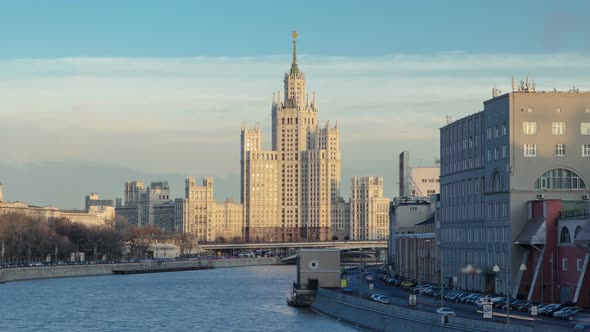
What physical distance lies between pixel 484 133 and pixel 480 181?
411 cm

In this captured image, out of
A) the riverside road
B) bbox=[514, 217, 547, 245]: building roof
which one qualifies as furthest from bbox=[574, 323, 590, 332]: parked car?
bbox=[514, 217, 547, 245]: building roof

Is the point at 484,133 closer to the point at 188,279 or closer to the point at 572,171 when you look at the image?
the point at 572,171

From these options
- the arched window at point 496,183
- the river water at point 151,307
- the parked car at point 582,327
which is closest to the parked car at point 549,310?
the parked car at point 582,327

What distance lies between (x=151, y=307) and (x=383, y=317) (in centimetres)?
3845

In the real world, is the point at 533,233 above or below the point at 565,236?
above

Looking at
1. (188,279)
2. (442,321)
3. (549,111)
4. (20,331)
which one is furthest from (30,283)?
(442,321)

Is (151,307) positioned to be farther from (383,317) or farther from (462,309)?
(462,309)

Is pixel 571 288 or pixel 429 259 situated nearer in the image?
pixel 571 288

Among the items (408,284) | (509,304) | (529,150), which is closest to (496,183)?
(529,150)

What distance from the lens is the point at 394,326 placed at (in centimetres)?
7638

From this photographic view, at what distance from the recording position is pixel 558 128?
9412 centimetres

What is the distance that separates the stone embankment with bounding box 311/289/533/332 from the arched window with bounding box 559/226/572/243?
46.6 ft

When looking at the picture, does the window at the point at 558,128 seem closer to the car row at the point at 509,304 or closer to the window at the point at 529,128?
the window at the point at 529,128

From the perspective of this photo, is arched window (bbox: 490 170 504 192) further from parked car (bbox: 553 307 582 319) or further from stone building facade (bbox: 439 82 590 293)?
parked car (bbox: 553 307 582 319)
